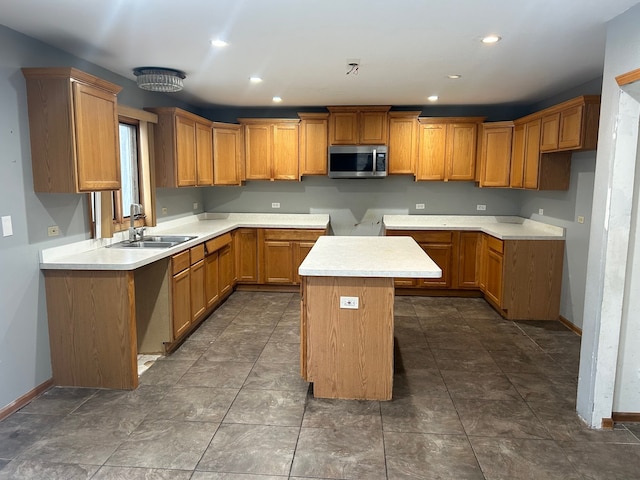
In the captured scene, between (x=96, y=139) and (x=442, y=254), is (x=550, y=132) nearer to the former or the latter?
(x=442, y=254)

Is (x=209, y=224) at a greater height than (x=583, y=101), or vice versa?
(x=583, y=101)

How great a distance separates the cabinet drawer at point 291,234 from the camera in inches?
215

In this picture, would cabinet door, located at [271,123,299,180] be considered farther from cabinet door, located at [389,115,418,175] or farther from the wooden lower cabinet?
the wooden lower cabinet

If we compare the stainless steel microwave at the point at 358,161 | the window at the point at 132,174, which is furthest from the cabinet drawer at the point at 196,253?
the stainless steel microwave at the point at 358,161

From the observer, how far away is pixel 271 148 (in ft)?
18.6

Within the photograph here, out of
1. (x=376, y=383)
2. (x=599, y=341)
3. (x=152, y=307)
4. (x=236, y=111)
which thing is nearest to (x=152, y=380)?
(x=152, y=307)

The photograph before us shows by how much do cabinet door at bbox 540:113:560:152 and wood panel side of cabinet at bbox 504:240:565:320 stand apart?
97 centimetres

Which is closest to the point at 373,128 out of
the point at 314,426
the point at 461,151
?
the point at 461,151

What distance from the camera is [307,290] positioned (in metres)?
2.86

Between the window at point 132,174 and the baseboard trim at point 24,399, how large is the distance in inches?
47.2

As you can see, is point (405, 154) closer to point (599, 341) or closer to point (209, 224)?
point (209, 224)

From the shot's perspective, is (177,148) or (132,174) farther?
(177,148)

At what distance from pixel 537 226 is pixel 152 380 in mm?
4394

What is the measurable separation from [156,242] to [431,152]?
11.5 feet
